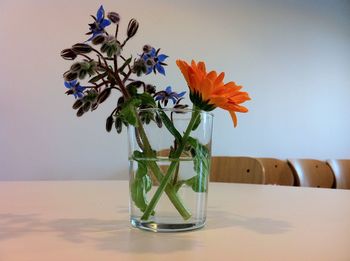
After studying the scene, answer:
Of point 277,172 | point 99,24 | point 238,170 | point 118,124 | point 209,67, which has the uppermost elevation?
point 209,67

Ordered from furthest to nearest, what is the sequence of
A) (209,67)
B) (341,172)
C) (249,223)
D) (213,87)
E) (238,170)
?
1. (341,172)
2. (209,67)
3. (238,170)
4. (249,223)
5. (213,87)

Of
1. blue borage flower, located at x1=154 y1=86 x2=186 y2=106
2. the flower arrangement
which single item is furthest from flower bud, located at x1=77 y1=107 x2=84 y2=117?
blue borage flower, located at x1=154 y1=86 x2=186 y2=106

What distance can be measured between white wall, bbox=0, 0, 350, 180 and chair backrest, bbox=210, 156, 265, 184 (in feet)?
2.57

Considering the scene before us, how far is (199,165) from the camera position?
49cm

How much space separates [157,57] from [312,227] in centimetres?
31

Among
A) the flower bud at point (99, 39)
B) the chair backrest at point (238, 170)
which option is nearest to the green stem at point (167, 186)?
the flower bud at point (99, 39)

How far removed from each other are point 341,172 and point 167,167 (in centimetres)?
248

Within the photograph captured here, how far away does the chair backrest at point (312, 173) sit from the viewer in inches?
96.6

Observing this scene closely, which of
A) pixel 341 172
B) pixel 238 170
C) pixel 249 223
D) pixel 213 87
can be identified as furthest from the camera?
pixel 341 172

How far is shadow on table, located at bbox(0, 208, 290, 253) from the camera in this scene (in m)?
0.41

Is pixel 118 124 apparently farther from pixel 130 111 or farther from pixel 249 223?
pixel 249 223

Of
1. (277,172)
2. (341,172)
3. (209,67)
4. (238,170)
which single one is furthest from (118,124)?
(341,172)

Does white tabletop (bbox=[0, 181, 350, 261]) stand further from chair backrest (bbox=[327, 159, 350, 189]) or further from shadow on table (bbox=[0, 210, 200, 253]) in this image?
chair backrest (bbox=[327, 159, 350, 189])

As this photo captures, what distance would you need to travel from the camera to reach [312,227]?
52 centimetres
